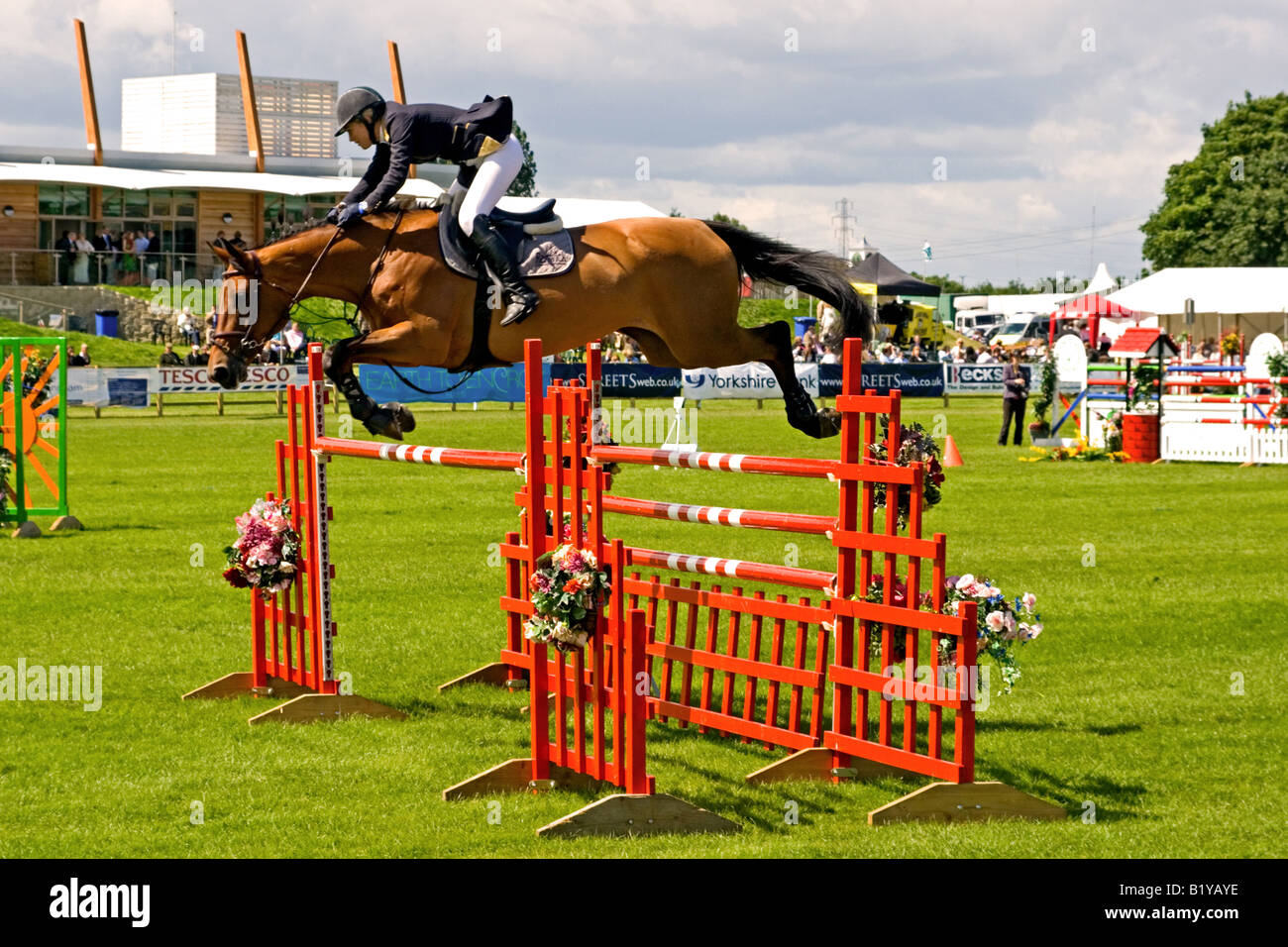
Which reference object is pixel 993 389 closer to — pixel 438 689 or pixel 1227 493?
pixel 1227 493

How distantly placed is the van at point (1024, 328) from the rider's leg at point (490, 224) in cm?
5263

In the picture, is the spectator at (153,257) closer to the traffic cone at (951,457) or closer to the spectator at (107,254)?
the spectator at (107,254)

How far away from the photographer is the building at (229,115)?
5300 centimetres

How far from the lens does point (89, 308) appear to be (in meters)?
39.2

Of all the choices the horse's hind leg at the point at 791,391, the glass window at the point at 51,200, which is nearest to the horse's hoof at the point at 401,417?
the horse's hind leg at the point at 791,391

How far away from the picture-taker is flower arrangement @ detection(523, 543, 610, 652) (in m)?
6.06

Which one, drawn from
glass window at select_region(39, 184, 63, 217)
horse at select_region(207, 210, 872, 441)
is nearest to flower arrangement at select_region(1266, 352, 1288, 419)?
horse at select_region(207, 210, 872, 441)

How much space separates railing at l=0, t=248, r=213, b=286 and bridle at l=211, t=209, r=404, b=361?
113 ft

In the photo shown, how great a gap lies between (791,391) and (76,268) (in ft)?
122

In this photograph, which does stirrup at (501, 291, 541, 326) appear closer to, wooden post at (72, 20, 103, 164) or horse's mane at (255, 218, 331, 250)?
horse's mane at (255, 218, 331, 250)

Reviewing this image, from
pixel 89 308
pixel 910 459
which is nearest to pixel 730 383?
pixel 89 308

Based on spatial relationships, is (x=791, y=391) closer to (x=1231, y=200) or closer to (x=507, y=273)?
(x=507, y=273)

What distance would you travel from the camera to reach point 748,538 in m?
14.9
